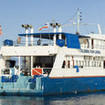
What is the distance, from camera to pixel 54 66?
85.4 ft

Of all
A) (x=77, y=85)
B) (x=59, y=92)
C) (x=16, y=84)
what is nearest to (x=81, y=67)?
(x=77, y=85)

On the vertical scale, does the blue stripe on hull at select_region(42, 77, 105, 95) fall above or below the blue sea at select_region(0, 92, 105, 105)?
above

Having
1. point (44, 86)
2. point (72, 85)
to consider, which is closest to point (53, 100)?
point (44, 86)

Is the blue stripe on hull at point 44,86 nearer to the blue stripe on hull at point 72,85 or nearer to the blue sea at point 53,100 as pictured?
the blue stripe on hull at point 72,85

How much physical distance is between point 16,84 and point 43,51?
11.8ft

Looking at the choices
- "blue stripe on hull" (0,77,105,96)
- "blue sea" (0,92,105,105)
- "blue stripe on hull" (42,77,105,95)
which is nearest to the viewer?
"blue sea" (0,92,105,105)

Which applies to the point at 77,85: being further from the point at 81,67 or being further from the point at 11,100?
the point at 11,100

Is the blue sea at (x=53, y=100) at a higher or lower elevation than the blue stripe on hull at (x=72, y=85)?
lower

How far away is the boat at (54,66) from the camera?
26.1 m

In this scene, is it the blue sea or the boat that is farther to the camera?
→ the boat

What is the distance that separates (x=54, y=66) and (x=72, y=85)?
279 centimetres

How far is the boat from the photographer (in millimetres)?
26095

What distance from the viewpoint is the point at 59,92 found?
1043 inches

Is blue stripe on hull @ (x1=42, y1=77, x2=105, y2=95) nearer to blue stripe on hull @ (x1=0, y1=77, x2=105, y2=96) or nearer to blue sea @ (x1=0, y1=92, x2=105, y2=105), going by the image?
blue stripe on hull @ (x1=0, y1=77, x2=105, y2=96)
